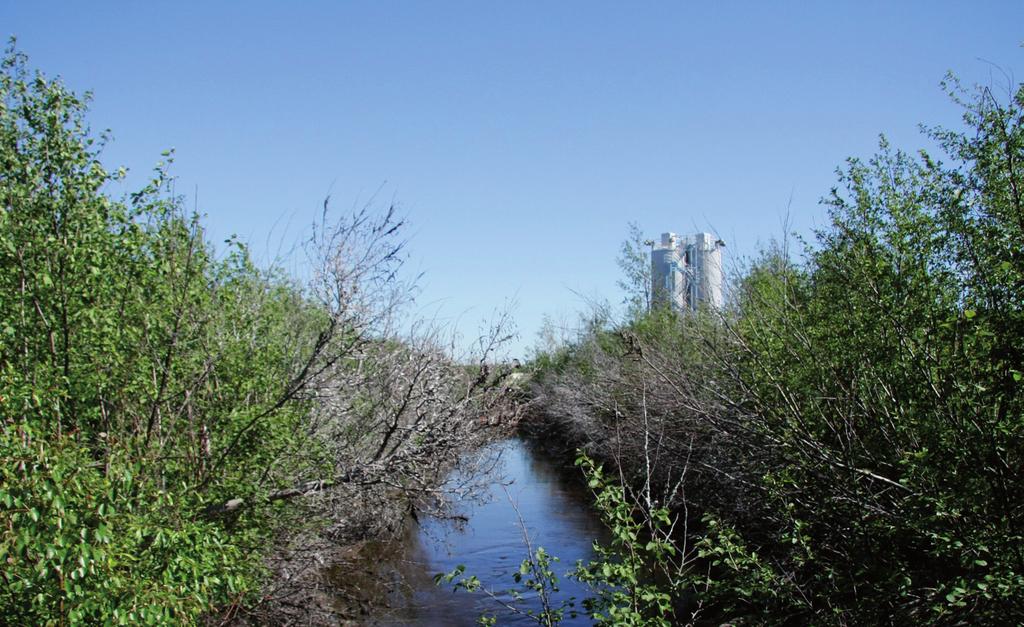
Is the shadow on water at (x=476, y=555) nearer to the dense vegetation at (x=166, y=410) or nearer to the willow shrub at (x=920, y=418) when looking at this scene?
the dense vegetation at (x=166, y=410)

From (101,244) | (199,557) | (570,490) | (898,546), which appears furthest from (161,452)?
(570,490)

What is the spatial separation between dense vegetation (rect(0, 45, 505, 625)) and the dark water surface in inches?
85.9

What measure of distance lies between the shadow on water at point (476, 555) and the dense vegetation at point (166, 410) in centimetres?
213

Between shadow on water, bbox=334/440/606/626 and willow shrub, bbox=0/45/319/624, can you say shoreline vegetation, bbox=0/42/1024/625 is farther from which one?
shadow on water, bbox=334/440/606/626

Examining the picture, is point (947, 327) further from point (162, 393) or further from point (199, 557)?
point (162, 393)

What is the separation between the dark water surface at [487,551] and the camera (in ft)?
44.4

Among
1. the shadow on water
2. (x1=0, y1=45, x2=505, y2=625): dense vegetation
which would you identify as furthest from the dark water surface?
(x1=0, y1=45, x2=505, y2=625): dense vegetation

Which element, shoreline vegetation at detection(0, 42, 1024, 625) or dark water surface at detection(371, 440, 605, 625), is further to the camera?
dark water surface at detection(371, 440, 605, 625)

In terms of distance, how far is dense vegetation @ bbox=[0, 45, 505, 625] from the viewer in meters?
5.90

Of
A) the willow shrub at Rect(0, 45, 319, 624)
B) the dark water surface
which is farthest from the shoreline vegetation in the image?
the dark water surface

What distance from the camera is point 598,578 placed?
269 inches

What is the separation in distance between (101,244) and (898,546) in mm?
7813

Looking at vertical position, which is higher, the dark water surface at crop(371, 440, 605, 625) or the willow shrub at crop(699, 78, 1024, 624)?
the willow shrub at crop(699, 78, 1024, 624)

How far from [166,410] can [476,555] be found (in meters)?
10.1
